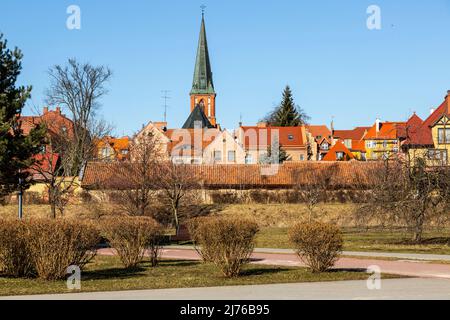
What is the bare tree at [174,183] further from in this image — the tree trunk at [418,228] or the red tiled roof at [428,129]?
the red tiled roof at [428,129]

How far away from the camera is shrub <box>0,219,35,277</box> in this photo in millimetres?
18109

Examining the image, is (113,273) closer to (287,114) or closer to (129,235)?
(129,235)

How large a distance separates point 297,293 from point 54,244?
6.48 metres

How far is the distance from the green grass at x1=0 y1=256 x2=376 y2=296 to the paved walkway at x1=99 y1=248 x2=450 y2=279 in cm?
138

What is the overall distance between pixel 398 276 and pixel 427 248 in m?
11.2

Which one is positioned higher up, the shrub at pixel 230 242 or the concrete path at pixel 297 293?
the shrub at pixel 230 242

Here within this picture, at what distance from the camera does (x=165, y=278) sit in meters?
18.9

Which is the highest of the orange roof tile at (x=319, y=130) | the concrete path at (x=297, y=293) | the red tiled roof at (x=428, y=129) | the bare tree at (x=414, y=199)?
the orange roof tile at (x=319, y=130)

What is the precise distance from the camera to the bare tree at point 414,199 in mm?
30375

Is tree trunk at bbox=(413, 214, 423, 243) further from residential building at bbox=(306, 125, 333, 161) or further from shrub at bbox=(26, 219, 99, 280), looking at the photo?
residential building at bbox=(306, 125, 333, 161)

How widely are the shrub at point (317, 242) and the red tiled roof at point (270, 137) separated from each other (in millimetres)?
68386

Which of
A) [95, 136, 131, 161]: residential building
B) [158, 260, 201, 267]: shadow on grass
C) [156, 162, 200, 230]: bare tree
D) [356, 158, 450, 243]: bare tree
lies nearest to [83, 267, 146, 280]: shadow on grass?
[158, 260, 201, 267]: shadow on grass

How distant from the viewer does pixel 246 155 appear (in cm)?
8544

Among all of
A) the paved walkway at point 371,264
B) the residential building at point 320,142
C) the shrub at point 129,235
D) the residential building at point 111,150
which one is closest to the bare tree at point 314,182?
the residential building at point 111,150
